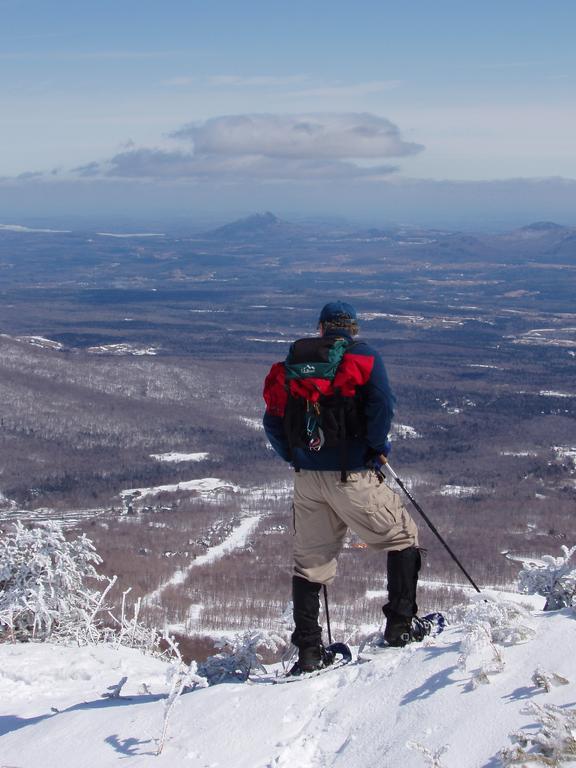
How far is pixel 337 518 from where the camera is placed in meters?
5.98

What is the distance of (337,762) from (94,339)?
129 meters

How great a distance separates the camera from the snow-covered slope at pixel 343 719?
421 centimetres

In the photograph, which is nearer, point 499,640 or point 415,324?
point 499,640

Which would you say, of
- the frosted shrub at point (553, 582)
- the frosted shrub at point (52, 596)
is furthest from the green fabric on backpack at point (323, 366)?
the frosted shrub at point (52, 596)

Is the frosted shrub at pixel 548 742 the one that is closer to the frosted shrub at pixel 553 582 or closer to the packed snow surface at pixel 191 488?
the frosted shrub at pixel 553 582

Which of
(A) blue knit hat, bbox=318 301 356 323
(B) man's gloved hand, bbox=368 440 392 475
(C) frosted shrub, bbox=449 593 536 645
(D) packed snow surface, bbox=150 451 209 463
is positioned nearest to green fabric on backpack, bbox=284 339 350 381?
(A) blue knit hat, bbox=318 301 356 323

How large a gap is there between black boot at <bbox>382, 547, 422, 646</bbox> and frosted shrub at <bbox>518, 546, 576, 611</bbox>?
1007 millimetres

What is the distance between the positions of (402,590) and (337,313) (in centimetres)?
199

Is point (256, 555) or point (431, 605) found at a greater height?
point (431, 605)

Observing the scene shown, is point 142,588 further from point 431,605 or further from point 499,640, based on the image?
point 499,640

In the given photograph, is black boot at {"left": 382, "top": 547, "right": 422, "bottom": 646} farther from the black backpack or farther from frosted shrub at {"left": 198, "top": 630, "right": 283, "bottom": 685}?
frosted shrub at {"left": 198, "top": 630, "right": 283, "bottom": 685}

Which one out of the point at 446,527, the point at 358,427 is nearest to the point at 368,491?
the point at 358,427

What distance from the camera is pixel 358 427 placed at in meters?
5.69

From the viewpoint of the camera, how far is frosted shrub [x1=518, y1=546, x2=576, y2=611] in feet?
19.9
